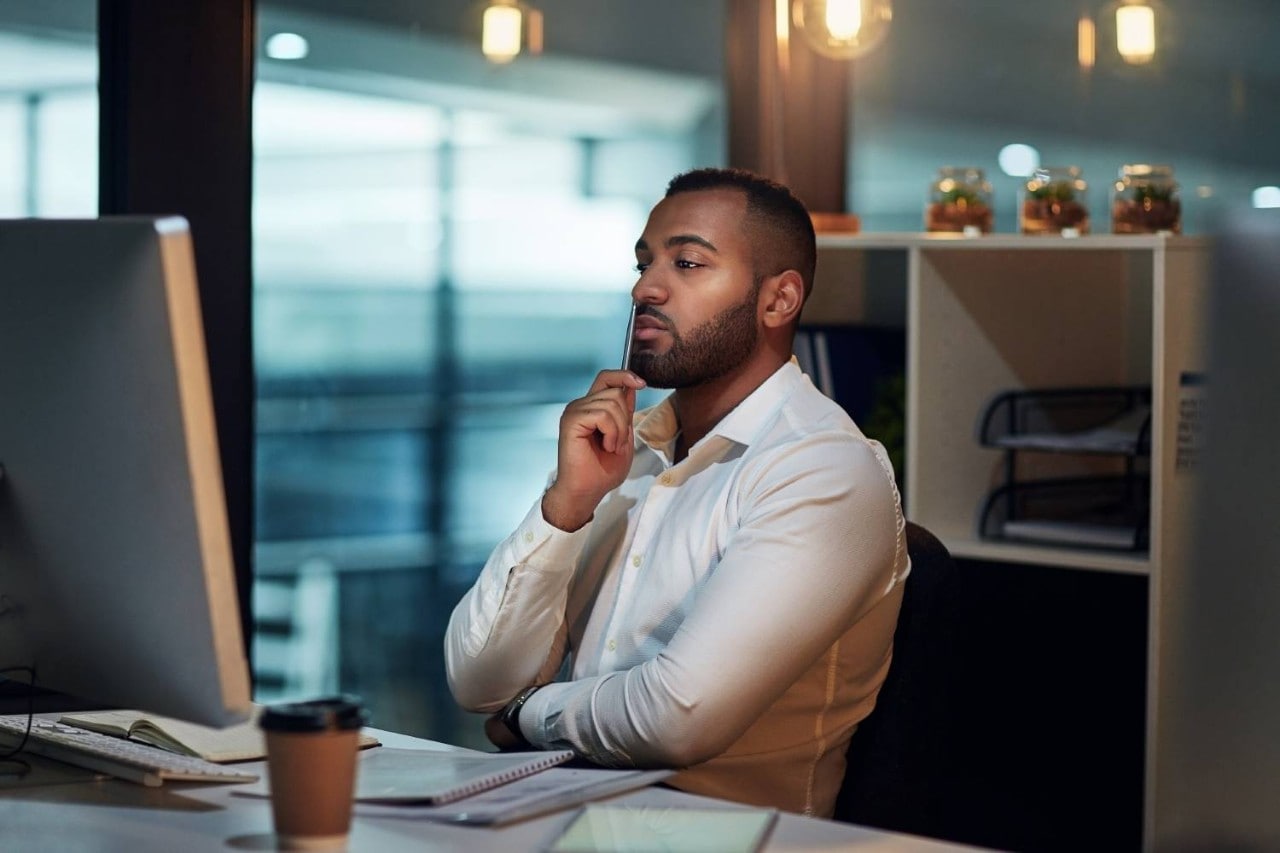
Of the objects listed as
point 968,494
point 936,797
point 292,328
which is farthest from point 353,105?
point 936,797

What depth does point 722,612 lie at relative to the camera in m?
1.83

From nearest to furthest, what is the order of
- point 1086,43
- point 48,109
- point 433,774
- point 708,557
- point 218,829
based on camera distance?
point 218,829
point 433,774
point 708,557
point 48,109
point 1086,43

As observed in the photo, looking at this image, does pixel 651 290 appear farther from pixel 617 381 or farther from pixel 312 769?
pixel 312 769

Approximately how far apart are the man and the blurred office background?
38.2 inches

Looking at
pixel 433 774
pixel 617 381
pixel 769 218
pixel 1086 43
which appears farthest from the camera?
pixel 1086 43

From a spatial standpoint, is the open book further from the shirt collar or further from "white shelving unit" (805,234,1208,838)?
"white shelving unit" (805,234,1208,838)

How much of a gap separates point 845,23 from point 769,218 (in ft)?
3.48

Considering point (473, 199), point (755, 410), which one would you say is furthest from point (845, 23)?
point (755, 410)

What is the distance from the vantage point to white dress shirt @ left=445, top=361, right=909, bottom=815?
1.83 m

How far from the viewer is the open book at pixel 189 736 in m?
1.65

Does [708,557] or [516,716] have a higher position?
[708,557]

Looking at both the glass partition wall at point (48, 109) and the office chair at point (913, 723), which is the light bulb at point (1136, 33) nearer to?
the office chair at point (913, 723)

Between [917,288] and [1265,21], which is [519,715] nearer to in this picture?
[917,288]

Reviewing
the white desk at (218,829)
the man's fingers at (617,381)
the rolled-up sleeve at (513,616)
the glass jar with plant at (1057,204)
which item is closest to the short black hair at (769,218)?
the man's fingers at (617,381)
